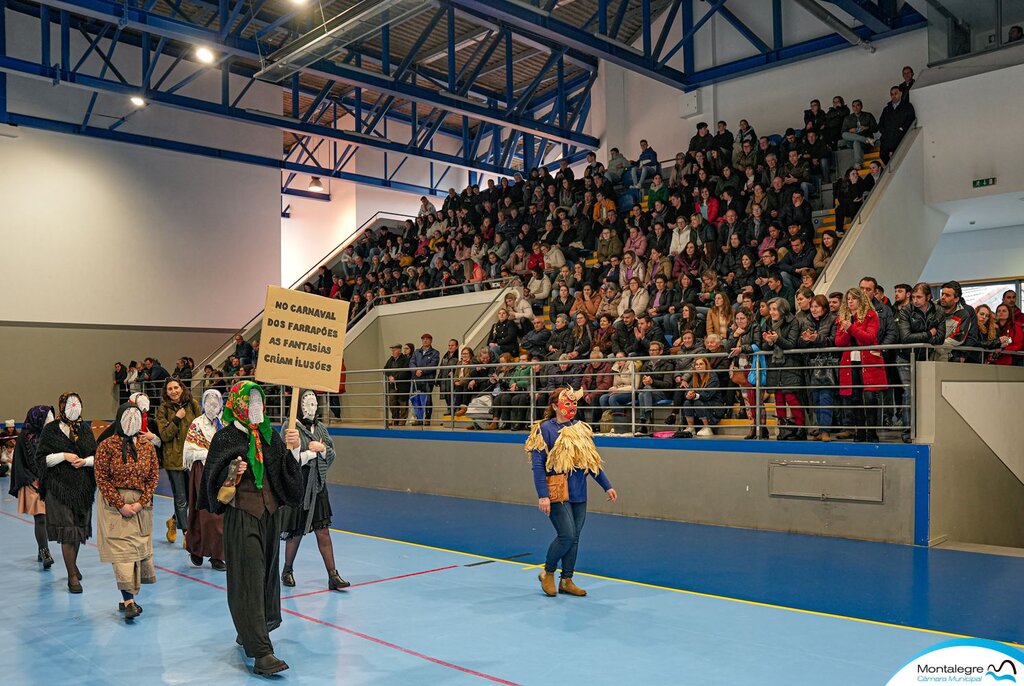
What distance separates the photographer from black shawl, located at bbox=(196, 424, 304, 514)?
19.3 feet

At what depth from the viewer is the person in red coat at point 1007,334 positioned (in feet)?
35.4

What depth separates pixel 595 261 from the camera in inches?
694

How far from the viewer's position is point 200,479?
28.5 ft

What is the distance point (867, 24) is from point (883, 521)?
453 inches

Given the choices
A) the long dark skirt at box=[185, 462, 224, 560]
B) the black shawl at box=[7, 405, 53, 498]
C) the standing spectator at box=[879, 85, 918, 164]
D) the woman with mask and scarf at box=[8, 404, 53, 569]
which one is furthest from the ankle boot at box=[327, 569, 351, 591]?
the standing spectator at box=[879, 85, 918, 164]

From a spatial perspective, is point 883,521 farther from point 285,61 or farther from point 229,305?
point 229,305

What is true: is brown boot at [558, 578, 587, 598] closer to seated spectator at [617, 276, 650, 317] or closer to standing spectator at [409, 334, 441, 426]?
seated spectator at [617, 276, 650, 317]

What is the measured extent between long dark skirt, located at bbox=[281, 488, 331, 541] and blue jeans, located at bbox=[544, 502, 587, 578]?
86.1 inches

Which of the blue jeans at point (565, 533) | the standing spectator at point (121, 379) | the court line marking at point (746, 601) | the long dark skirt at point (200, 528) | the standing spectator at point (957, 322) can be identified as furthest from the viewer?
the standing spectator at point (121, 379)

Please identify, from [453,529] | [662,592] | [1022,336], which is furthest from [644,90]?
[662,592]

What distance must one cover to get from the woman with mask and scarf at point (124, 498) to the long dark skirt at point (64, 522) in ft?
3.22

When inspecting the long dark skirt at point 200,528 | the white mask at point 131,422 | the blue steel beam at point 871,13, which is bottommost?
the long dark skirt at point 200,528

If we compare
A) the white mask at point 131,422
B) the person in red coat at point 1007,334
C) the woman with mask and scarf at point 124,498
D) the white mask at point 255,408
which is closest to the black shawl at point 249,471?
the white mask at point 255,408

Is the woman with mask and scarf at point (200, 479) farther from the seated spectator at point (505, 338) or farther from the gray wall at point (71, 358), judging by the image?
the gray wall at point (71, 358)
